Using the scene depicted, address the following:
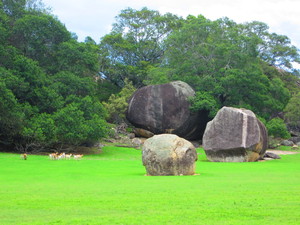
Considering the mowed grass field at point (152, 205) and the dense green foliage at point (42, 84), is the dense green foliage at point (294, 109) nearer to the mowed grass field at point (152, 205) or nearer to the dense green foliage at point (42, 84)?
the dense green foliage at point (42, 84)

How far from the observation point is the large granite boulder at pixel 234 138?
97.2 feet

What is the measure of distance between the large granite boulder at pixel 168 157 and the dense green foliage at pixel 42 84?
1691cm

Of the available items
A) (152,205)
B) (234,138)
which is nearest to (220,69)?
(234,138)

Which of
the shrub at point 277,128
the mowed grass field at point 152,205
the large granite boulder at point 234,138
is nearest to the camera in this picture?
the mowed grass field at point 152,205

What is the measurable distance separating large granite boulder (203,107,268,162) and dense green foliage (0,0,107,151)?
37.0ft

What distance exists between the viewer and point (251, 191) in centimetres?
1127

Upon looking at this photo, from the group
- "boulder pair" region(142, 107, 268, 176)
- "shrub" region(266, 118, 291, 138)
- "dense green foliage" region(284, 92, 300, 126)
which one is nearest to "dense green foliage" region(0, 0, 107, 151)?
"boulder pair" region(142, 107, 268, 176)

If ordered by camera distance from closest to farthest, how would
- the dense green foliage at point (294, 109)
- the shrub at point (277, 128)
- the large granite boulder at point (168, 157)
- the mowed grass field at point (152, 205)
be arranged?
the mowed grass field at point (152, 205)
the large granite boulder at point (168, 157)
the shrub at point (277, 128)
the dense green foliage at point (294, 109)


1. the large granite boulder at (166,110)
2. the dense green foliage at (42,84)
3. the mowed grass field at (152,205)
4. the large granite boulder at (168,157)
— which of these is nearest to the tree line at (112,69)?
the dense green foliage at (42,84)

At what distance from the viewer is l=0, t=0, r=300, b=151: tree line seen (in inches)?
1387

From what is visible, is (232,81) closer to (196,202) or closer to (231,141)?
(231,141)

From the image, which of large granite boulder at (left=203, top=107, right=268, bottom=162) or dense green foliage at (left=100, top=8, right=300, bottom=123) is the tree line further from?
large granite boulder at (left=203, top=107, right=268, bottom=162)

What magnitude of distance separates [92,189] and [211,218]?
17.9 ft

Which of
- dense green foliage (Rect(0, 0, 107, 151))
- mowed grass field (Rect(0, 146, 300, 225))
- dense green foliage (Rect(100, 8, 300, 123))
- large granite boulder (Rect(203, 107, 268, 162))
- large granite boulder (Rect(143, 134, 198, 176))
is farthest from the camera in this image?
dense green foliage (Rect(100, 8, 300, 123))
